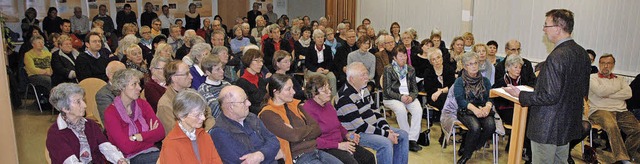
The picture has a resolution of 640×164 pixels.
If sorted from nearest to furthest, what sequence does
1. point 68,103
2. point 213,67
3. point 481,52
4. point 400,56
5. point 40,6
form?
point 68,103 → point 213,67 → point 400,56 → point 481,52 → point 40,6

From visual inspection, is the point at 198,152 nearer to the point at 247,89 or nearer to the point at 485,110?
the point at 247,89

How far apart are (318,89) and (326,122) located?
0.24 m

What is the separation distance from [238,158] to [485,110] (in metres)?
2.51

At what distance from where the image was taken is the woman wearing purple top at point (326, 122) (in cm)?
357

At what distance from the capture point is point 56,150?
9.28 feet

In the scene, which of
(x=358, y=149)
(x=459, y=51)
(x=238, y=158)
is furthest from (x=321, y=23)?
(x=238, y=158)

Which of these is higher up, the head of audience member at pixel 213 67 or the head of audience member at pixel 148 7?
the head of audience member at pixel 148 7

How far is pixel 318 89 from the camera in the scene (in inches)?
141

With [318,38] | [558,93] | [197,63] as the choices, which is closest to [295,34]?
[318,38]

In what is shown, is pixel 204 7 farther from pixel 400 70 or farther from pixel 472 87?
pixel 472 87

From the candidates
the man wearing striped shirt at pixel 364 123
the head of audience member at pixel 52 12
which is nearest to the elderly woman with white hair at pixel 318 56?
the man wearing striped shirt at pixel 364 123

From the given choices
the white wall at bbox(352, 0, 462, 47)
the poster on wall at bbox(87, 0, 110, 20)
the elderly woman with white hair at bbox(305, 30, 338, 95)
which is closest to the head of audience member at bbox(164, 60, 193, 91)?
the elderly woman with white hair at bbox(305, 30, 338, 95)

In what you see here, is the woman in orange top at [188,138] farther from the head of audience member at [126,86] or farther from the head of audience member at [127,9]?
the head of audience member at [127,9]

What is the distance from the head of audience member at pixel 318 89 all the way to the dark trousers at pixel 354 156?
357mm
